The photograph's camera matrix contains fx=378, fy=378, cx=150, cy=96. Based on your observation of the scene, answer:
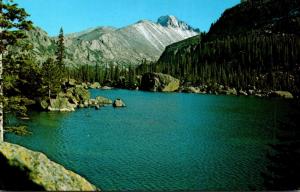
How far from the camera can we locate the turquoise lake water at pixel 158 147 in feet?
90.8

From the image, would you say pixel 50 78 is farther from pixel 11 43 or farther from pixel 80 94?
pixel 11 43

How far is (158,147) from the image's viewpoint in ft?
130

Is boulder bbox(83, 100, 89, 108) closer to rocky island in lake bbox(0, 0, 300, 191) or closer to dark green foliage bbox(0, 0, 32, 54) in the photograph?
rocky island in lake bbox(0, 0, 300, 191)

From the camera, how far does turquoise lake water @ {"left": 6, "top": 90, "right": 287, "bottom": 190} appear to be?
90.8 feet

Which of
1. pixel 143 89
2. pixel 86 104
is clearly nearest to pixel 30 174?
pixel 86 104

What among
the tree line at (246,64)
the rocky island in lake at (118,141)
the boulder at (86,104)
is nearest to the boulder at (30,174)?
the rocky island in lake at (118,141)

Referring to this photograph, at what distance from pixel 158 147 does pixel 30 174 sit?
26.3 meters

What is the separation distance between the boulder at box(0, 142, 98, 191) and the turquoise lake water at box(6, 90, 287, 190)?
11.3 m

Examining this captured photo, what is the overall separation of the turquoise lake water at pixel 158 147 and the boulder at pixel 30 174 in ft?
37.1

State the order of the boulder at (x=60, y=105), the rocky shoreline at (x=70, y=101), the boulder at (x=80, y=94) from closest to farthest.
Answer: the boulder at (x=60, y=105)
the rocky shoreline at (x=70, y=101)
the boulder at (x=80, y=94)

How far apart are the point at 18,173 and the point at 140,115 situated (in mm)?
53829

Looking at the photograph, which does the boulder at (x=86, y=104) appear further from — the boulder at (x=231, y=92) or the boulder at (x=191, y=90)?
the boulder at (x=191, y=90)

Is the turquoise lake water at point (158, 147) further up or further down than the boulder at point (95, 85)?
further down

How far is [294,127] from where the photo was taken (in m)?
16.4
